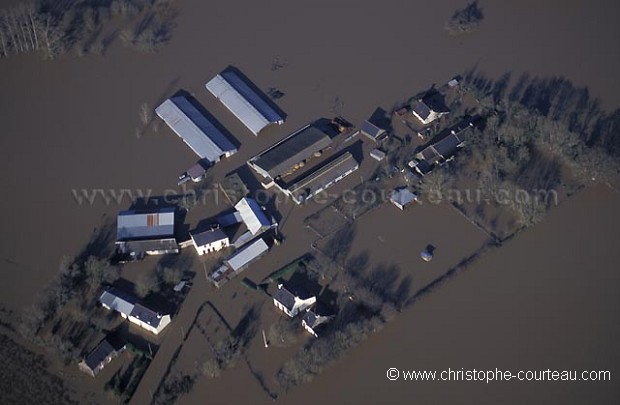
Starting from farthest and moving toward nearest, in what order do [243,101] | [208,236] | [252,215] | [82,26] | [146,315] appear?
[82,26] → [243,101] → [252,215] → [208,236] → [146,315]

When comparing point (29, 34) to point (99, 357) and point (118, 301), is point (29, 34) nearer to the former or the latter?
point (118, 301)

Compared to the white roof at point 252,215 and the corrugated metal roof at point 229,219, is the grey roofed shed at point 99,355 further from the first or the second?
the white roof at point 252,215

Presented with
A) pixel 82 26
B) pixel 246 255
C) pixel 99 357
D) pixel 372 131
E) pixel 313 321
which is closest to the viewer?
pixel 99 357

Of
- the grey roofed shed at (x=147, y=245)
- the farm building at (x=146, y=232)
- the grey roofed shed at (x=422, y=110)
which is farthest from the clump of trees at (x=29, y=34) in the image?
the grey roofed shed at (x=422, y=110)

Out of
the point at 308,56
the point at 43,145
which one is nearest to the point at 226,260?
the point at 43,145

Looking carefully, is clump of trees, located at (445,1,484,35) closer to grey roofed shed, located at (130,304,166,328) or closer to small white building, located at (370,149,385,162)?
small white building, located at (370,149,385,162)

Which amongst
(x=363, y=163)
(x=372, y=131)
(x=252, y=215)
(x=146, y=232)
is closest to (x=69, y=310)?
(x=146, y=232)

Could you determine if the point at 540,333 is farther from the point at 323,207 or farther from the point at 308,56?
the point at 308,56
